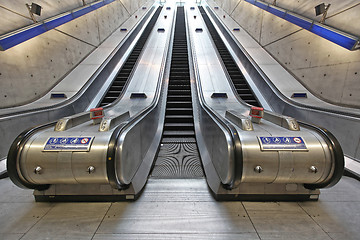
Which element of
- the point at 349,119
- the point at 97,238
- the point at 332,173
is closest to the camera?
the point at 97,238

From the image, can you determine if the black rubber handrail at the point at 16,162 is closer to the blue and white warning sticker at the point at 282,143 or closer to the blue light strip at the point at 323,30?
the blue and white warning sticker at the point at 282,143

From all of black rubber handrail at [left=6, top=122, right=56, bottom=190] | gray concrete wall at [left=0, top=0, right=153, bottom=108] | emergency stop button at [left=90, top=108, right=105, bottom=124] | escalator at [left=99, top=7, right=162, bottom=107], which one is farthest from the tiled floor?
escalator at [left=99, top=7, right=162, bottom=107]

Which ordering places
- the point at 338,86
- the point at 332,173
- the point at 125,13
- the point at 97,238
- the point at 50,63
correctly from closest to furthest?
the point at 97,238 < the point at 332,173 < the point at 338,86 < the point at 50,63 < the point at 125,13

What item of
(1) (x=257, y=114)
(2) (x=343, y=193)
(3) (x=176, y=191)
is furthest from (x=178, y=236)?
(2) (x=343, y=193)

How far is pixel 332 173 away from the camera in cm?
191

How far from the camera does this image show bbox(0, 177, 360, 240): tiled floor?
1.75 metres

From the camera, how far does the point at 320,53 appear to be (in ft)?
15.0

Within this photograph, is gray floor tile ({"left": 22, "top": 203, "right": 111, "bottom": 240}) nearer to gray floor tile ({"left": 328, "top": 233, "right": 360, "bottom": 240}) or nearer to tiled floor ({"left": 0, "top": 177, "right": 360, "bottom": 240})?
tiled floor ({"left": 0, "top": 177, "right": 360, "bottom": 240})

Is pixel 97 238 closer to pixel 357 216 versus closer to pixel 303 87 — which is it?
pixel 357 216

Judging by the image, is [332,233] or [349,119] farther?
[349,119]

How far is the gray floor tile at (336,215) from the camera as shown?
1811 mm

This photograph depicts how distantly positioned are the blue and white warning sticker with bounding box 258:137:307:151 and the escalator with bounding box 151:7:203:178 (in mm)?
1370

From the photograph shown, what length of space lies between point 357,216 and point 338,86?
10.6 feet

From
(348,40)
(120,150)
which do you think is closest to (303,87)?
(348,40)
